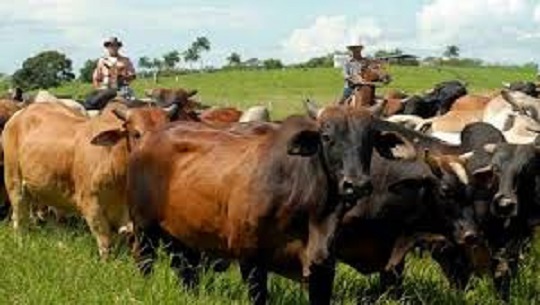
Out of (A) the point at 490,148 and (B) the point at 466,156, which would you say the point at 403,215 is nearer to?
(B) the point at 466,156

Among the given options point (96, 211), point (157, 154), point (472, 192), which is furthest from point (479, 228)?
point (96, 211)

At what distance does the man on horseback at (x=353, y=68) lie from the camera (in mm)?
18469

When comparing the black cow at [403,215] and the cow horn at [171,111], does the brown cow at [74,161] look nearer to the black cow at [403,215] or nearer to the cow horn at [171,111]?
the cow horn at [171,111]

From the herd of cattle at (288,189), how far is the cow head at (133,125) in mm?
14

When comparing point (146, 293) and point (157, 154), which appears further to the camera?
point (157, 154)

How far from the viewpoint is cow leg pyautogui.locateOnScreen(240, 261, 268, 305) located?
775 cm

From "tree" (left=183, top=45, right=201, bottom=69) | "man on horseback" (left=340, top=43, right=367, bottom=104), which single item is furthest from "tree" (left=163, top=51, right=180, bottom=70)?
"man on horseback" (left=340, top=43, right=367, bottom=104)

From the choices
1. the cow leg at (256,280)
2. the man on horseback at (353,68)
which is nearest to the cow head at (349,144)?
the cow leg at (256,280)

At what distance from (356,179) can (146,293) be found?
1.66m

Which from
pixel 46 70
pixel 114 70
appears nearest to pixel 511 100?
pixel 114 70

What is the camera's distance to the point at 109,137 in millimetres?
9773

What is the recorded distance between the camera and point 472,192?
870 centimetres

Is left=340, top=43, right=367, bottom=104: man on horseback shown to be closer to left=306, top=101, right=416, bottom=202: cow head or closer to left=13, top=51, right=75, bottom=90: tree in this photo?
left=306, top=101, right=416, bottom=202: cow head

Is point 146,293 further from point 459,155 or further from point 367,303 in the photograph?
point 459,155
